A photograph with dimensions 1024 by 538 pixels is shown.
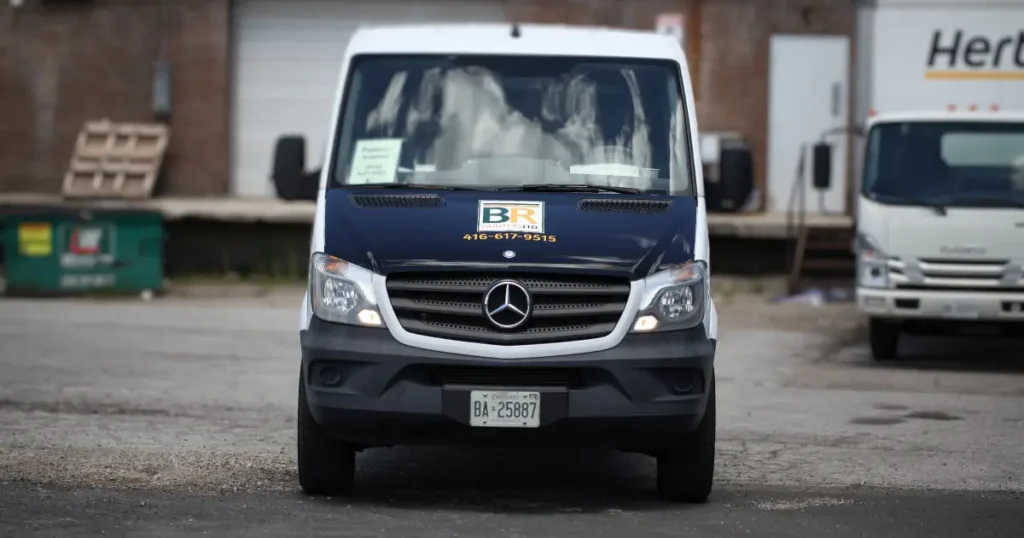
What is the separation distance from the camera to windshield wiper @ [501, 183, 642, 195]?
8672mm

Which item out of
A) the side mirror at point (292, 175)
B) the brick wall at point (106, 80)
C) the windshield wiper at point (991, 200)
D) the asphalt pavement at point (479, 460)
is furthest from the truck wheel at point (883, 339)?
the brick wall at point (106, 80)

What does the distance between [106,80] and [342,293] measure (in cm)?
1763

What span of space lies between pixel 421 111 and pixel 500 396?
73.1 inches

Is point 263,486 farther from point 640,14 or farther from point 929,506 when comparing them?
point 640,14

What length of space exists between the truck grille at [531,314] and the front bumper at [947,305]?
7396 millimetres

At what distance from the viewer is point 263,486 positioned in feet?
28.8

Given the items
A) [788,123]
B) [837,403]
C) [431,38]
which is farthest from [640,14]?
[431,38]

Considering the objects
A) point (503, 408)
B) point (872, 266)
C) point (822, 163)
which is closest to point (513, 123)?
point (503, 408)

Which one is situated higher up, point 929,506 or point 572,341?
point 572,341

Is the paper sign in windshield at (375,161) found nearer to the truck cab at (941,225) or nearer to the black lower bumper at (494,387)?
the black lower bumper at (494,387)

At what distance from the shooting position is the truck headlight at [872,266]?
49.2ft

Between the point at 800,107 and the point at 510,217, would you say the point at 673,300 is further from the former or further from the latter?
the point at 800,107

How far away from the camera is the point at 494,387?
7848 mm

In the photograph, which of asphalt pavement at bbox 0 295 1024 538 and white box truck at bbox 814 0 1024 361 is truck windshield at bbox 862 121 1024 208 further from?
asphalt pavement at bbox 0 295 1024 538
